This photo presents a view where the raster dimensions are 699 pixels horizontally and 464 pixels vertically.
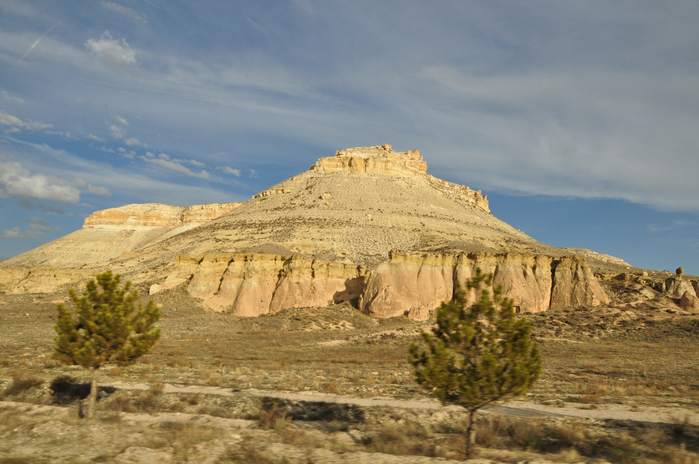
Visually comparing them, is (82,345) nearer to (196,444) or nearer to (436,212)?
(196,444)

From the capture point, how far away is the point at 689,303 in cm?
4047

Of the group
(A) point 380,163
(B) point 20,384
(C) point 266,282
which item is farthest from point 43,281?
(A) point 380,163

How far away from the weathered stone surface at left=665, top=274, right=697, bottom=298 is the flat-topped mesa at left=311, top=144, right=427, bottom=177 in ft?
231

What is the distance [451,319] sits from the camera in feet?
33.4

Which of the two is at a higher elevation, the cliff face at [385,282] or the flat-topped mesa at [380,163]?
the flat-topped mesa at [380,163]

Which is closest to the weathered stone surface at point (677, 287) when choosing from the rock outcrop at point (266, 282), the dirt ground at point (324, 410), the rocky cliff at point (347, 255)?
the rocky cliff at point (347, 255)

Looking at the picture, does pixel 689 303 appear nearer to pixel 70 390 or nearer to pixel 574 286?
pixel 574 286

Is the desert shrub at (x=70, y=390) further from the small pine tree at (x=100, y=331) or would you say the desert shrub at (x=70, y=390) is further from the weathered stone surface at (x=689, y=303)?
the weathered stone surface at (x=689, y=303)

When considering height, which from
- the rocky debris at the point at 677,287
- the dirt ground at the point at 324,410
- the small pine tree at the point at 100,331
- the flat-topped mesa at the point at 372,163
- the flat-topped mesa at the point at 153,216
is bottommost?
the dirt ground at the point at 324,410

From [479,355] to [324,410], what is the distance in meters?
6.53

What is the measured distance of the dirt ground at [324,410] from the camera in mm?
9586

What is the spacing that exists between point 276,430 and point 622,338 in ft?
111

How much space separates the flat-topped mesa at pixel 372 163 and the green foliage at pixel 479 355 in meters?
98.3

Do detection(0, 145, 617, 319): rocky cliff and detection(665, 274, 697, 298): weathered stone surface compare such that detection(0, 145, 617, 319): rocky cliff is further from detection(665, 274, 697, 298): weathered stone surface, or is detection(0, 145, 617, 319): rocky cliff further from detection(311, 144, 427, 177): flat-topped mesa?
detection(665, 274, 697, 298): weathered stone surface
